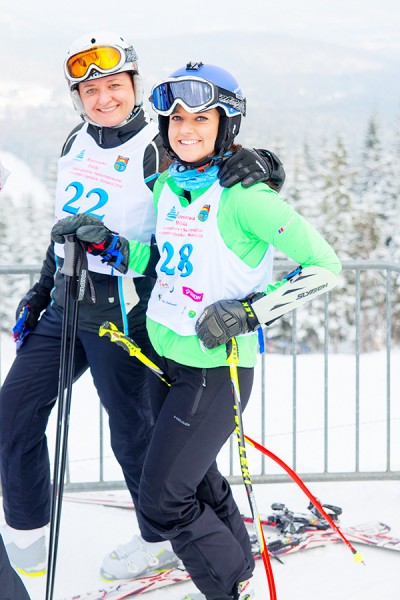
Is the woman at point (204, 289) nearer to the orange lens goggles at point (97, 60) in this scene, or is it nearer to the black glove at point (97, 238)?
the black glove at point (97, 238)

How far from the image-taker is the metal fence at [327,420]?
4.71 metres

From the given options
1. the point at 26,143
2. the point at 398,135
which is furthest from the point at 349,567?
the point at 26,143

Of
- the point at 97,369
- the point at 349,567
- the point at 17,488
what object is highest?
the point at 97,369

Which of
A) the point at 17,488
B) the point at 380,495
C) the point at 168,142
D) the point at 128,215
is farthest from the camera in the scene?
the point at 380,495

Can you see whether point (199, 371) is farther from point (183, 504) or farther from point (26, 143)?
point (26, 143)

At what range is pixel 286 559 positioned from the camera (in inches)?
153

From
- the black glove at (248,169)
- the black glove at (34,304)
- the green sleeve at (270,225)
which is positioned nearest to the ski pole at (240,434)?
the green sleeve at (270,225)

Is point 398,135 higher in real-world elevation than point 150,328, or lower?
higher

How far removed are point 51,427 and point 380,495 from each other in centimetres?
300

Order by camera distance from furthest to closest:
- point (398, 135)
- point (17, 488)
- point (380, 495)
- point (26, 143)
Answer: point (26, 143) < point (398, 135) < point (380, 495) < point (17, 488)

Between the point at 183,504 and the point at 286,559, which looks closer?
the point at 183,504

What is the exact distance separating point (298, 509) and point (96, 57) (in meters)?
2.62

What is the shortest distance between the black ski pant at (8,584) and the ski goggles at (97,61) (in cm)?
188

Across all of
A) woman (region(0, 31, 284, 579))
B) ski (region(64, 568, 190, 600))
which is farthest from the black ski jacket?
ski (region(64, 568, 190, 600))
